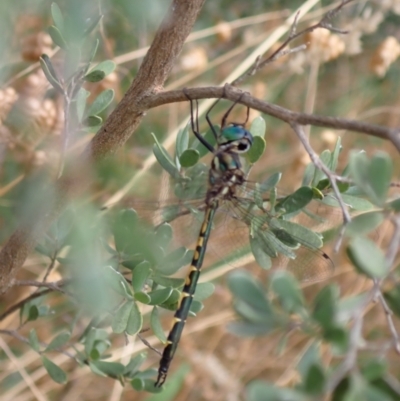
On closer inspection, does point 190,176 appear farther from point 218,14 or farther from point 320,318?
point 218,14

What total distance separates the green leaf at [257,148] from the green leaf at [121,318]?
207 millimetres

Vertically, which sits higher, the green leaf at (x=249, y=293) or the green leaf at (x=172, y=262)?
the green leaf at (x=249, y=293)

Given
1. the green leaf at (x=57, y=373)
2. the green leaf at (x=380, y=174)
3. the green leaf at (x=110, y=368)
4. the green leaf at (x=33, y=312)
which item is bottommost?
the green leaf at (x=57, y=373)

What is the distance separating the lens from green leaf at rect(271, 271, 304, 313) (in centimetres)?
35

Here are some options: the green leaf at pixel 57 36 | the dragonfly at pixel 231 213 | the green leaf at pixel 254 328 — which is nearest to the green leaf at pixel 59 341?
the dragonfly at pixel 231 213

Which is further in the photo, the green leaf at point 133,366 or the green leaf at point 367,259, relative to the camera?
the green leaf at point 133,366

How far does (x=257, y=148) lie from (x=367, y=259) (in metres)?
0.34

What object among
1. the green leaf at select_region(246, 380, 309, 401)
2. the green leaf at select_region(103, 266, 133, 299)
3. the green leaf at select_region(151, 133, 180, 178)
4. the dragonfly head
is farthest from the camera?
the dragonfly head

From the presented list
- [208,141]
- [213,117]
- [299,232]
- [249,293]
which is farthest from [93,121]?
[213,117]

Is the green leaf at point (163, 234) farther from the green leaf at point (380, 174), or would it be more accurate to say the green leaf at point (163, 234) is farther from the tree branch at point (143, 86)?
the green leaf at point (380, 174)

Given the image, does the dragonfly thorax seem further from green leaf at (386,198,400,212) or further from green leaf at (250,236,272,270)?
green leaf at (386,198,400,212)

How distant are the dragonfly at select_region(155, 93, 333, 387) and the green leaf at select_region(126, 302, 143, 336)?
106 mm

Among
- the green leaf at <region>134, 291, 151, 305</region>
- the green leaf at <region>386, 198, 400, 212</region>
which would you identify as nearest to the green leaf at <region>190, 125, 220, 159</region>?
the green leaf at <region>134, 291, 151, 305</region>

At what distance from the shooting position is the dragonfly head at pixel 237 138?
78 centimetres
